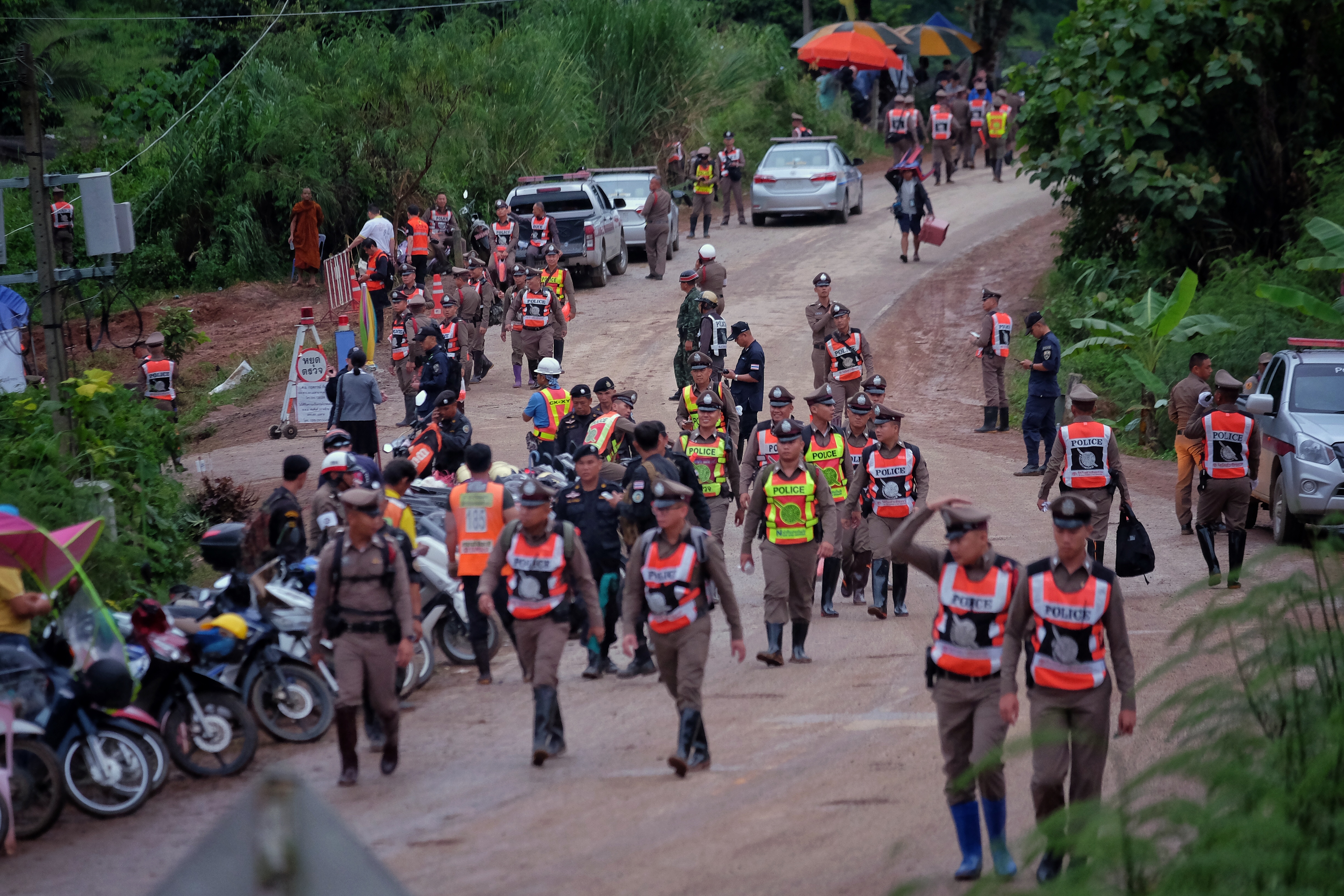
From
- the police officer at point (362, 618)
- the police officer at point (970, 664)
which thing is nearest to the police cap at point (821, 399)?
the police officer at point (362, 618)

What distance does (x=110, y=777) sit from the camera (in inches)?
327

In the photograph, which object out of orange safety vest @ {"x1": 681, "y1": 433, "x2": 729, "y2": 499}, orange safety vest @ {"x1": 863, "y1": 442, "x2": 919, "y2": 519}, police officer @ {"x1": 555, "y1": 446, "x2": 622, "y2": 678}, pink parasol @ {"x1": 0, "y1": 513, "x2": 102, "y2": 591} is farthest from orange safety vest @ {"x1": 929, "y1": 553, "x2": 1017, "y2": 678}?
pink parasol @ {"x1": 0, "y1": 513, "x2": 102, "y2": 591}

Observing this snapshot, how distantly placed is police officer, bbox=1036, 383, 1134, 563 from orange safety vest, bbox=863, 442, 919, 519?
1104 mm

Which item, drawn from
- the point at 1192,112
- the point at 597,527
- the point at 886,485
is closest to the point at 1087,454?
the point at 886,485

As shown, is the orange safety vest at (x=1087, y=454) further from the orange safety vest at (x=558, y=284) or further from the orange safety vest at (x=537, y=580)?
the orange safety vest at (x=558, y=284)

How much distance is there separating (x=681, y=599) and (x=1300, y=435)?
8193 millimetres

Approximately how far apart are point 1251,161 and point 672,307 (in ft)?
34.7

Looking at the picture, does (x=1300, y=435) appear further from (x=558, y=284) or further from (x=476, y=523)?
(x=558, y=284)

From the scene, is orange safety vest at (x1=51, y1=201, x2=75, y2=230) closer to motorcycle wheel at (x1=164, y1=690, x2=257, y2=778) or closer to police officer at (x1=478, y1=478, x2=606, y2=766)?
motorcycle wheel at (x1=164, y1=690, x2=257, y2=778)

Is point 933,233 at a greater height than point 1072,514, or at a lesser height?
greater

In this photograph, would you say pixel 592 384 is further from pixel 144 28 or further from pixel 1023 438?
pixel 144 28

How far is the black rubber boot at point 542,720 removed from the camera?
8.75 meters

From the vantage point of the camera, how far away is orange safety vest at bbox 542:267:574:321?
2072 centimetres

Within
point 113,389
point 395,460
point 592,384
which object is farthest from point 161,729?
point 592,384
